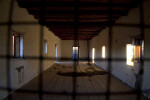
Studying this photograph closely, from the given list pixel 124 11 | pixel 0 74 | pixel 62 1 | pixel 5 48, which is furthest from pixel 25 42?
pixel 124 11

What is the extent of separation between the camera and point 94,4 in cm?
277

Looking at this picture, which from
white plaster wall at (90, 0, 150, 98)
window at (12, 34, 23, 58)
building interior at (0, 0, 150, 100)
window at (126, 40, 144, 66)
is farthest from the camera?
window at (12, 34, 23, 58)

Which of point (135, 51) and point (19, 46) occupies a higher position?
point (19, 46)

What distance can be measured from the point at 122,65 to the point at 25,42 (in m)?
3.57

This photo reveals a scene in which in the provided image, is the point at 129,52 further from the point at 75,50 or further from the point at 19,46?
the point at 19,46

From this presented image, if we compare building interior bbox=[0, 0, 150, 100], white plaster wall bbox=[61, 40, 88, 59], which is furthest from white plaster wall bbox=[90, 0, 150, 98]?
white plaster wall bbox=[61, 40, 88, 59]

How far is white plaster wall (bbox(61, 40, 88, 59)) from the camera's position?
11.4 meters

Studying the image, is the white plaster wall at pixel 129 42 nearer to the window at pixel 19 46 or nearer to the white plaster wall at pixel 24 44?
the white plaster wall at pixel 24 44

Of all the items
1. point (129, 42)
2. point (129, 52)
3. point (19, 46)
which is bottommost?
point (129, 52)

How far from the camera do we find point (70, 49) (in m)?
11.7

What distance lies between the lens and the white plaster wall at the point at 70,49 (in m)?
11.4

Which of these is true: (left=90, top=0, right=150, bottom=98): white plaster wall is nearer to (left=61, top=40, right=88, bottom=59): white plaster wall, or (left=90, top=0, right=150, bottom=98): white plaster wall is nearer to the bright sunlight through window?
the bright sunlight through window

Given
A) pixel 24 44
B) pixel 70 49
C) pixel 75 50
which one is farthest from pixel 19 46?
pixel 70 49

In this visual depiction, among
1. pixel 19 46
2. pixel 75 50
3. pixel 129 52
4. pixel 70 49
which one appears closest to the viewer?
pixel 75 50
